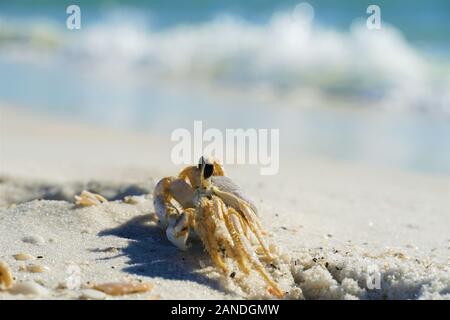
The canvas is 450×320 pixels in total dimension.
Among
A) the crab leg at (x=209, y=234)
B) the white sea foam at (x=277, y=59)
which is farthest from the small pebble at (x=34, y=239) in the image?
the white sea foam at (x=277, y=59)

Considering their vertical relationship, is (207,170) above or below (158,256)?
above

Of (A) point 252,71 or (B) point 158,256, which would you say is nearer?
(B) point 158,256

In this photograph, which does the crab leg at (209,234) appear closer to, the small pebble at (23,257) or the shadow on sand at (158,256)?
the shadow on sand at (158,256)

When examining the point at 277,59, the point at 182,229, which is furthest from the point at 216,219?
the point at 277,59

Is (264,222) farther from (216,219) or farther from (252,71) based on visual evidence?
(252,71)

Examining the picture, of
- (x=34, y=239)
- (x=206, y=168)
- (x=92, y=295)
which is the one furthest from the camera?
(x=34, y=239)

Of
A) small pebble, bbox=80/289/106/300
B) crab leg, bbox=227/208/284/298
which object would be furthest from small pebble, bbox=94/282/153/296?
crab leg, bbox=227/208/284/298

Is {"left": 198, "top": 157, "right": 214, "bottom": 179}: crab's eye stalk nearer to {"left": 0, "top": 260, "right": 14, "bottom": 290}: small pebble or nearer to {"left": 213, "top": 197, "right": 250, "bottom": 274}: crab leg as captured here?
{"left": 213, "top": 197, "right": 250, "bottom": 274}: crab leg
